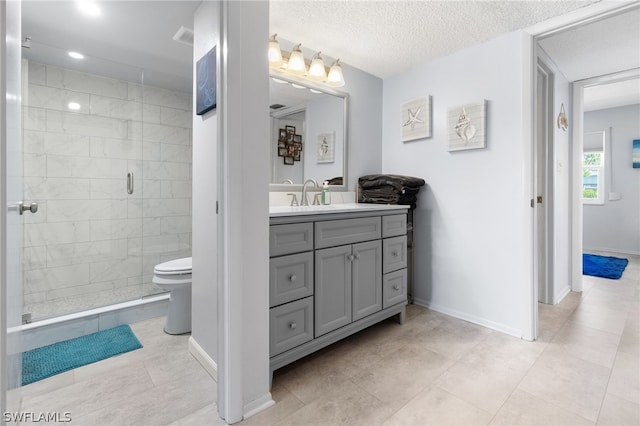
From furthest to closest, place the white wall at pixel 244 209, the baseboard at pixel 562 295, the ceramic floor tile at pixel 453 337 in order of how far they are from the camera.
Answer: the baseboard at pixel 562 295
the ceramic floor tile at pixel 453 337
the white wall at pixel 244 209

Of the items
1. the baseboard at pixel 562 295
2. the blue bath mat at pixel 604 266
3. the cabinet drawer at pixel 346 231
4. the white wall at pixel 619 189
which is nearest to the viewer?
the cabinet drawer at pixel 346 231

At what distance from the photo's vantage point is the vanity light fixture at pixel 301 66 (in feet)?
7.11

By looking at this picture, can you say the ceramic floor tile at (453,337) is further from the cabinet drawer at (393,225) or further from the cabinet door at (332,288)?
the cabinet drawer at (393,225)

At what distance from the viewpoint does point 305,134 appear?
2.50 m

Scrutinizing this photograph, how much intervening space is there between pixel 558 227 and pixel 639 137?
3.37m

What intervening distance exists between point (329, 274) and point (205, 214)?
81 centimetres

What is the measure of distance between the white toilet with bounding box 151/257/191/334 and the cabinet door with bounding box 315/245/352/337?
109 centimetres

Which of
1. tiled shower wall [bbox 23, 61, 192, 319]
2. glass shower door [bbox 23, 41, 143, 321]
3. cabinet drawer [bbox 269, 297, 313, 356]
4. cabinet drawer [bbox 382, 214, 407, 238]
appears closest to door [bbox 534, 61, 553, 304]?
cabinet drawer [bbox 382, 214, 407, 238]

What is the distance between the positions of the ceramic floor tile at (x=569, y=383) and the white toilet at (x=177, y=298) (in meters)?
2.15

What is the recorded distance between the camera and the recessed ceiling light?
1.92 metres

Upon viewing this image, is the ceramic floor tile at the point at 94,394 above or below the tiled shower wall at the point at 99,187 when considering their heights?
below

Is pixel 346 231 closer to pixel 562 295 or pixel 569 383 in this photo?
pixel 569 383

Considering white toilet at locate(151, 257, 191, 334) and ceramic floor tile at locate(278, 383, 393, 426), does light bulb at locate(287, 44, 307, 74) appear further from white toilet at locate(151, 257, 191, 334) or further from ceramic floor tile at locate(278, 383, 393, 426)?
ceramic floor tile at locate(278, 383, 393, 426)

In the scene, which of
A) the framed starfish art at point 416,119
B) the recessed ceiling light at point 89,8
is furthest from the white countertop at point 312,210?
the recessed ceiling light at point 89,8
